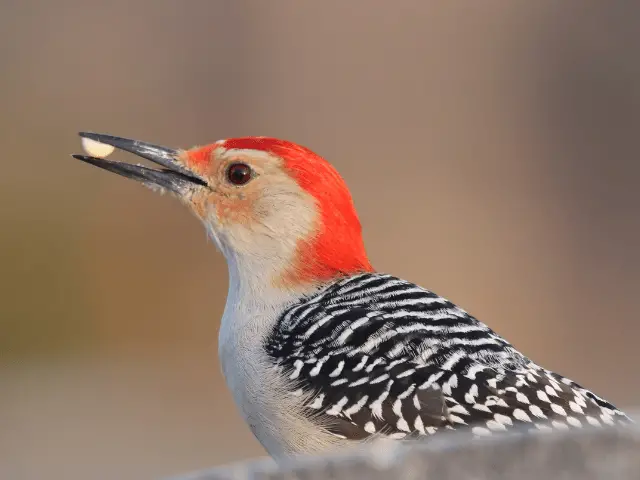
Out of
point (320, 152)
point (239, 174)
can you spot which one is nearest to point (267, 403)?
point (239, 174)

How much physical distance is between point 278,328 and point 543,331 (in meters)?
5.11

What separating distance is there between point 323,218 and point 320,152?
4.04 m

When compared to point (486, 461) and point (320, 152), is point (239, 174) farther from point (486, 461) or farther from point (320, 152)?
point (320, 152)

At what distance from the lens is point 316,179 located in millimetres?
2521

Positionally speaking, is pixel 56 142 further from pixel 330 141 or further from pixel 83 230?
pixel 330 141

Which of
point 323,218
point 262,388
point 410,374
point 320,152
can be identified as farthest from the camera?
point 320,152

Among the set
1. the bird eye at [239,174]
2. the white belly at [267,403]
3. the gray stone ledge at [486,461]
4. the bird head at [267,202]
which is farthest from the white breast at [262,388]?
the gray stone ledge at [486,461]

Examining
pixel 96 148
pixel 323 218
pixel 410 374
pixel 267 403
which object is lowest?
pixel 267 403

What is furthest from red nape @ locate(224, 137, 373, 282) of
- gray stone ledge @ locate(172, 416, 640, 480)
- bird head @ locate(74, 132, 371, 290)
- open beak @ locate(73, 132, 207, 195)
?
gray stone ledge @ locate(172, 416, 640, 480)

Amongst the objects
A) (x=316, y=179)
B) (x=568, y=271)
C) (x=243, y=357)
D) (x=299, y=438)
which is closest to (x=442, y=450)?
(x=299, y=438)

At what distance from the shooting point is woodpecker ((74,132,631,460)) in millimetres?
1948

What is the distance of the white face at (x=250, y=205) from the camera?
251cm

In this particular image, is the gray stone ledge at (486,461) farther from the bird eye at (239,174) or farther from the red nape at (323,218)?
the bird eye at (239,174)

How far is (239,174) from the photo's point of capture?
2568mm
